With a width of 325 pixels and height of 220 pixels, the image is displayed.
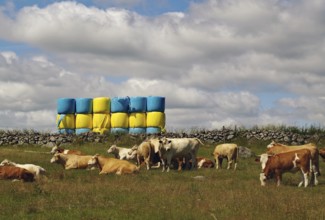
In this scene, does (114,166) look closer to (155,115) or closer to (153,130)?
(153,130)

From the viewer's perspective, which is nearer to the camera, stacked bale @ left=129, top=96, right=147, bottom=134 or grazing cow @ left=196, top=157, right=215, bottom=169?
grazing cow @ left=196, top=157, right=215, bottom=169

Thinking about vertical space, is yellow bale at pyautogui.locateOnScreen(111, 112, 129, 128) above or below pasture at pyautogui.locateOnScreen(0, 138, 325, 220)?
above

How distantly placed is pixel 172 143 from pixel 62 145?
16.4 metres

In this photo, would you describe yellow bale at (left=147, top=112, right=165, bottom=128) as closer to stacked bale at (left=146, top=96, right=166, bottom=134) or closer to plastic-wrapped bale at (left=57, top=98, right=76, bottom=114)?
stacked bale at (left=146, top=96, right=166, bottom=134)

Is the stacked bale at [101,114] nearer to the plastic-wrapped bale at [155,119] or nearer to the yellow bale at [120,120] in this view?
the yellow bale at [120,120]

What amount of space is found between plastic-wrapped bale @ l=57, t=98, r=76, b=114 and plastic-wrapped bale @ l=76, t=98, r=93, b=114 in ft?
1.82

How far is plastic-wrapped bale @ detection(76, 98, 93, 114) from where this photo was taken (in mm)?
46469

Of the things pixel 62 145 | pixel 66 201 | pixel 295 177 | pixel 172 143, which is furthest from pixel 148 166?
pixel 62 145

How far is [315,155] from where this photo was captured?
2227 centimetres

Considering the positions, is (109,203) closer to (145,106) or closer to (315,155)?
(315,155)

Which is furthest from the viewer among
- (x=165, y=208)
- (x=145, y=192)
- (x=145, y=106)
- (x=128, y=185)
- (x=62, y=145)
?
(x=145, y=106)

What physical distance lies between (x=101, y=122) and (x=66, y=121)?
3.61 meters

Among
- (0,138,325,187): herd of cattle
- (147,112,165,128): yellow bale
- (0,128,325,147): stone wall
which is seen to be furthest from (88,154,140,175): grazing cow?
(147,112,165,128): yellow bale

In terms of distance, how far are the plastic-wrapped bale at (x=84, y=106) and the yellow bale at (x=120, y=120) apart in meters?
2.55
